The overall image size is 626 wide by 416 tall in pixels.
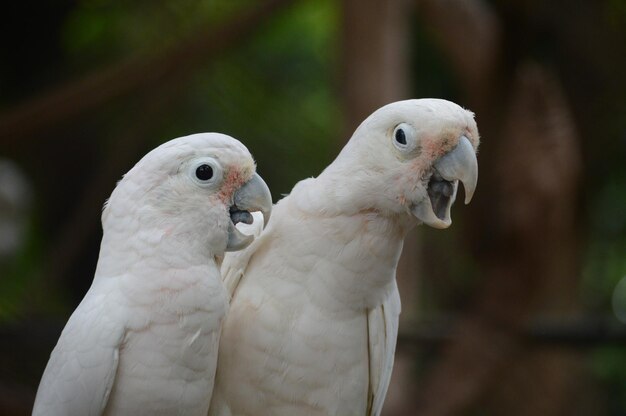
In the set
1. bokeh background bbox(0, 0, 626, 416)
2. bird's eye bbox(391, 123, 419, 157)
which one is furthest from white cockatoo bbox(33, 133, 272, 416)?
bokeh background bbox(0, 0, 626, 416)

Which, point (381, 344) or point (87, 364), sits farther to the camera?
point (381, 344)

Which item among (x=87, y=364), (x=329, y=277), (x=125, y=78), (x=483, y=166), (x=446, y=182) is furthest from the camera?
(x=483, y=166)

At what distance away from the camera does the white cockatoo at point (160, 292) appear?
6.89 ft

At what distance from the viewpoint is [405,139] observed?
7.15ft

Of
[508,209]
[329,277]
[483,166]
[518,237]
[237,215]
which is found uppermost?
[483,166]

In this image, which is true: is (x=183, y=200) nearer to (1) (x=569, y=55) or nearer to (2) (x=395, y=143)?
(2) (x=395, y=143)

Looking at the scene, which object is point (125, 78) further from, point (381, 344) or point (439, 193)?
point (439, 193)

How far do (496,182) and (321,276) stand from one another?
2.85 meters

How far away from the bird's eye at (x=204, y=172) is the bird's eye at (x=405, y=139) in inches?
18.8

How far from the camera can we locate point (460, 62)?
5.20m

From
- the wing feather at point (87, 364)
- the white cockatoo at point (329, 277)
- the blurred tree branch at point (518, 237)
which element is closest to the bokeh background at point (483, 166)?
the blurred tree branch at point (518, 237)

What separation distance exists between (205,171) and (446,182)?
2.03 ft

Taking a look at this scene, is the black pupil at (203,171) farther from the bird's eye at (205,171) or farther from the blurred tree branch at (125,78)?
the blurred tree branch at (125,78)

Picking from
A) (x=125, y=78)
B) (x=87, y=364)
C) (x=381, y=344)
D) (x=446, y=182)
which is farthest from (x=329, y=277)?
(x=125, y=78)
